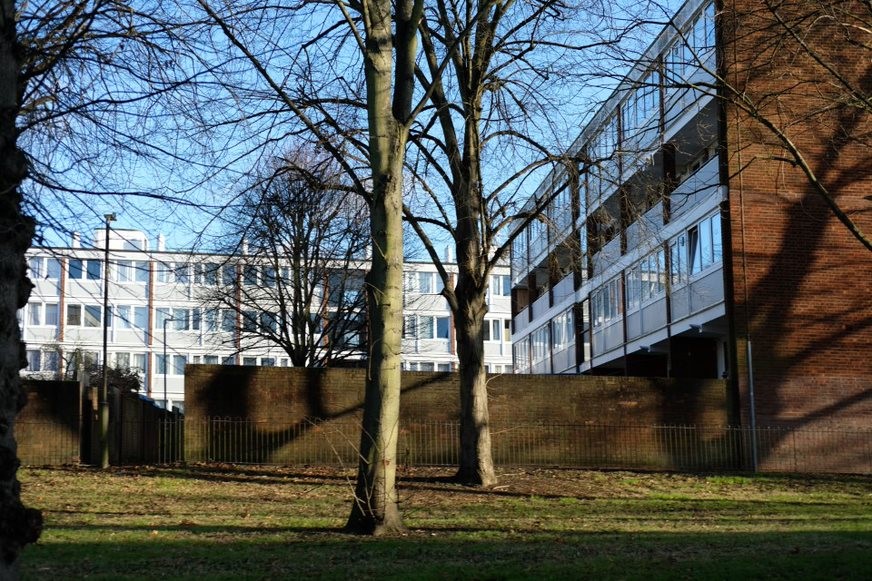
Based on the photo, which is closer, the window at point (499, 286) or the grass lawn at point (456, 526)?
the grass lawn at point (456, 526)

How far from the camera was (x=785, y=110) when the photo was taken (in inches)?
764

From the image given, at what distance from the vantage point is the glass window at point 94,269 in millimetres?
8953

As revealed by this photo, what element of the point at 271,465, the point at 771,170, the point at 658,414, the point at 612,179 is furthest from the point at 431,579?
the point at 771,170

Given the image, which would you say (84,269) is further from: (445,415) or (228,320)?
(228,320)

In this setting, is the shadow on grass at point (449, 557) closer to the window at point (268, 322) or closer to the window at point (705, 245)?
the window at point (705, 245)

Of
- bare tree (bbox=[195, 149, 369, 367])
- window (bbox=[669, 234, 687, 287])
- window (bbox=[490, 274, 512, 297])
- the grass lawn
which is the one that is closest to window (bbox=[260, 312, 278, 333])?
bare tree (bbox=[195, 149, 369, 367])

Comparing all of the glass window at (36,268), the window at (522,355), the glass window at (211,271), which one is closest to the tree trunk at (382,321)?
the glass window at (211,271)

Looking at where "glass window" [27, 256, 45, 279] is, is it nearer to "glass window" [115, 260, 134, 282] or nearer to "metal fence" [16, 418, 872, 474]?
"glass window" [115, 260, 134, 282]

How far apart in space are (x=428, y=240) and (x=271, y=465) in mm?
7461

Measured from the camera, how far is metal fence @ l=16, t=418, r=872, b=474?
84.1ft

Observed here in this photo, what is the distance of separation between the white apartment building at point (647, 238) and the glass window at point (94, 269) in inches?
378

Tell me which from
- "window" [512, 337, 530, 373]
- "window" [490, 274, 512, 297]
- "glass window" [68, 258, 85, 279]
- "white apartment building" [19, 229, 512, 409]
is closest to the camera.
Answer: "glass window" [68, 258, 85, 279]

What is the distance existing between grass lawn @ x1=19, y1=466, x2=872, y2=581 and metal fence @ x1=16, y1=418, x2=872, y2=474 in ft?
4.13

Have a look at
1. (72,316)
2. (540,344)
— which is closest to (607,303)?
(540,344)
